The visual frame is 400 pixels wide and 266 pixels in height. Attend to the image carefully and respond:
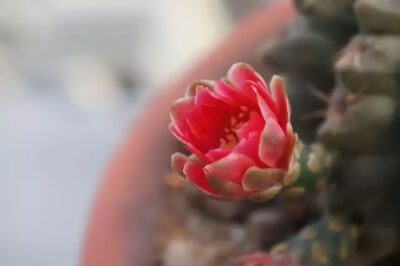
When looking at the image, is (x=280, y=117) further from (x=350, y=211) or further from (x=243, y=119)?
(x=350, y=211)

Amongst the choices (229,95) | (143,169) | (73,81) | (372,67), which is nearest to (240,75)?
(229,95)

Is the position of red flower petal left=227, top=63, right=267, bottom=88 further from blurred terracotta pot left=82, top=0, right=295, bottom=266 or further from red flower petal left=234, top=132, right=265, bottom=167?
blurred terracotta pot left=82, top=0, right=295, bottom=266

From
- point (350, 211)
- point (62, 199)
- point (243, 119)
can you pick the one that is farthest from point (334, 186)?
point (62, 199)

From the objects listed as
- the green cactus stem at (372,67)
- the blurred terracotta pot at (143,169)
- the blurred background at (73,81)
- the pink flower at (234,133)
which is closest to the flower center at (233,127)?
the pink flower at (234,133)

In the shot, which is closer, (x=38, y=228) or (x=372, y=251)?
(x=372, y=251)

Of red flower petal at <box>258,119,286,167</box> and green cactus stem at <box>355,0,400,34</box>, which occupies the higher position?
red flower petal at <box>258,119,286,167</box>

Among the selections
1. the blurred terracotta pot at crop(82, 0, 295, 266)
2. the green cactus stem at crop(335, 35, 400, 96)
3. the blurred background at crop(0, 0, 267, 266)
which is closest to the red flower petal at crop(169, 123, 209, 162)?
the green cactus stem at crop(335, 35, 400, 96)

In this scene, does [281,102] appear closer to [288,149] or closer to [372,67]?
[288,149]

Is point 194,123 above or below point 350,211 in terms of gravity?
above
